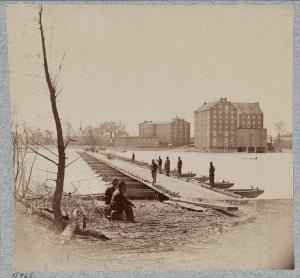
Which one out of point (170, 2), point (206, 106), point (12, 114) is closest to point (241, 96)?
point (206, 106)

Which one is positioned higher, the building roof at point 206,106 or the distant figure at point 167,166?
the building roof at point 206,106

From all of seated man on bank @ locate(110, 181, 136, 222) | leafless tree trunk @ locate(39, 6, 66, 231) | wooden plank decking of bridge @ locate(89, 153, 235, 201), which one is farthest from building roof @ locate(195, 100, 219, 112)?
leafless tree trunk @ locate(39, 6, 66, 231)

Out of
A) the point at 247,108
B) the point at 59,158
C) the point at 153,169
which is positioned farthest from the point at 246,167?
the point at 59,158

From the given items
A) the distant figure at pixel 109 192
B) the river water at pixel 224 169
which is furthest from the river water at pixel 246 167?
the distant figure at pixel 109 192

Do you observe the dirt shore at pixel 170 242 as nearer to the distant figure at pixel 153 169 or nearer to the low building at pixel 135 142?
the distant figure at pixel 153 169

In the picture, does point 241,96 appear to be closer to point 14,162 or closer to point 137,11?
point 137,11

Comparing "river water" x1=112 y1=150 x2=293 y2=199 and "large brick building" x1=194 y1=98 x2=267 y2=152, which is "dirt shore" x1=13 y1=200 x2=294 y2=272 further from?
"large brick building" x1=194 y1=98 x2=267 y2=152

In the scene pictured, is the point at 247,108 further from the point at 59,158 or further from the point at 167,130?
the point at 59,158
